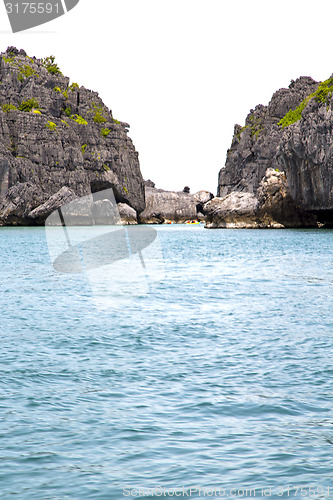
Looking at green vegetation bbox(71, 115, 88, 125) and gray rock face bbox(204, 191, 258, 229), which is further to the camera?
green vegetation bbox(71, 115, 88, 125)

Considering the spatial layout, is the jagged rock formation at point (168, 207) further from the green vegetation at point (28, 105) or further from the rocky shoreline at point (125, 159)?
the green vegetation at point (28, 105)

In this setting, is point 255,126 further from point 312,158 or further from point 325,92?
point 312,158

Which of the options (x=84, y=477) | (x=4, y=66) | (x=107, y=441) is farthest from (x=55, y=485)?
(x=4, y=66)

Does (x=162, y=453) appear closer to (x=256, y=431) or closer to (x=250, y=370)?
(x=256, y=431)

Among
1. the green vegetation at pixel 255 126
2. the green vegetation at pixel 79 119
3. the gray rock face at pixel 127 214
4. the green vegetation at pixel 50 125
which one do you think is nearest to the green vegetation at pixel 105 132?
the green vegetation at pixel 79 119

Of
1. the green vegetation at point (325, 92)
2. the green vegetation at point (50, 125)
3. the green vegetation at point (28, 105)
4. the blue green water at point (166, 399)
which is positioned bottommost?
the blue green water at point (166, 399)

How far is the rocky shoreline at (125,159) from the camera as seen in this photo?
80000 mm

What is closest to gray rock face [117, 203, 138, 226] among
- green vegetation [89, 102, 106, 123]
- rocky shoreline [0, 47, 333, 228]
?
rocky shoreline [0, 47, 333, 228]

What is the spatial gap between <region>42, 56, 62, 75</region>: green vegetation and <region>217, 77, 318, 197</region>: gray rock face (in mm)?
51933

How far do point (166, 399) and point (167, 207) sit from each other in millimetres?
172039

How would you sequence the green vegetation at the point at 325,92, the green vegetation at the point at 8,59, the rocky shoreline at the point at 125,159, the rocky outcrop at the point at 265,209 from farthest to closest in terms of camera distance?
the green vegetation at the point at 8,59 < the rocky outcrop at the point at 265,209 < the rocky shoreline at the point at 125,159 < the green vegetation at the point at 325,92

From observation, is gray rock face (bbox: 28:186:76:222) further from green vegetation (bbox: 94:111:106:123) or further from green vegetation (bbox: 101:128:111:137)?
green vegetation (bbox: 94:111:106:123)

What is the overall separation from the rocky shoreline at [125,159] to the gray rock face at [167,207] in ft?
1.14

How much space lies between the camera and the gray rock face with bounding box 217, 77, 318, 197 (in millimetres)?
140000
